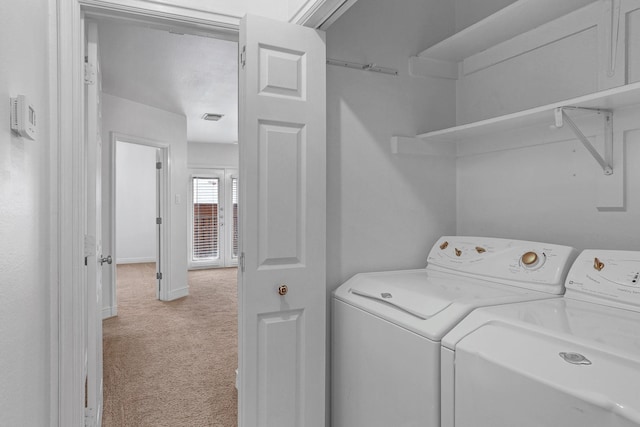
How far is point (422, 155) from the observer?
7.36 feet

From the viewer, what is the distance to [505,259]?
177 centimetres

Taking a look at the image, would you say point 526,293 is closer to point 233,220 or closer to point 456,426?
point 456,426

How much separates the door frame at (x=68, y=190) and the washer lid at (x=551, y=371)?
4.28 ft

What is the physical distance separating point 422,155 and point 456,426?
55.0 inches

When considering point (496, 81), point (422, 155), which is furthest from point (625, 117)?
point (422, 155)

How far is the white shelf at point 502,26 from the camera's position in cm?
166

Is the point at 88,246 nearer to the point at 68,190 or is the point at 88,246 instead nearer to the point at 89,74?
the point at 68,190

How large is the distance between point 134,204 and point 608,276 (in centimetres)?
842

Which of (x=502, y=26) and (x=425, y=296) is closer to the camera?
(x=425, y=296)

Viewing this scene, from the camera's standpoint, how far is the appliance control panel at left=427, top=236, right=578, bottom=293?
1566mm

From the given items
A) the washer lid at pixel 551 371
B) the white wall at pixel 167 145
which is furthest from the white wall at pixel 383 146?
the white wall at pixel 167 145

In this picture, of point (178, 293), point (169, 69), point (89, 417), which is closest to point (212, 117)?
point (169, 69)

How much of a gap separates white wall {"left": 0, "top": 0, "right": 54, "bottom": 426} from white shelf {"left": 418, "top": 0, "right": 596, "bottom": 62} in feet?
5.59

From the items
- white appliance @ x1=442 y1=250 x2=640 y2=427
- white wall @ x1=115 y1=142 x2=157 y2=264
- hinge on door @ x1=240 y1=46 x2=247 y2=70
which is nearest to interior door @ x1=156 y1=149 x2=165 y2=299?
white wall @ x1=115 y1=142 x2=157 y2=264
